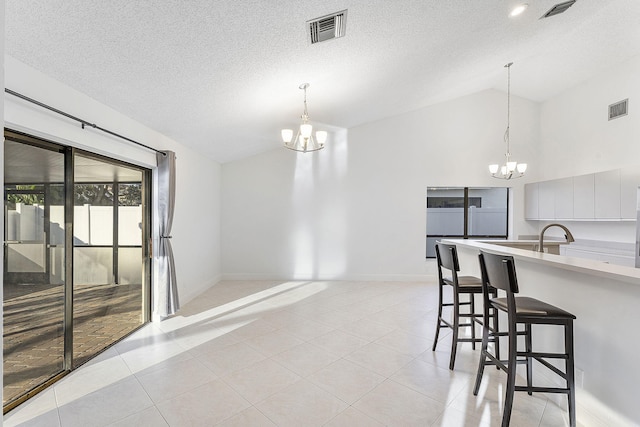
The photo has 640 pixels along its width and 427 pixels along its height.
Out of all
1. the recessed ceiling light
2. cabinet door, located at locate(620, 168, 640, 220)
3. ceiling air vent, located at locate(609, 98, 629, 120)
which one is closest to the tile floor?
cabinet door, located at locate(620, 168, 640, 220)

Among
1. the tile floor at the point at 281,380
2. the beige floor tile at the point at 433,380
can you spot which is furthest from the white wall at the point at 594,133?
the beige floor tile at the point at 433,380

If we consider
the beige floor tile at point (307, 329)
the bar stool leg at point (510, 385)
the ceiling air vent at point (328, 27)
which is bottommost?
the beige floor tile at point (307, 329)

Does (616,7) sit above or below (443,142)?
above

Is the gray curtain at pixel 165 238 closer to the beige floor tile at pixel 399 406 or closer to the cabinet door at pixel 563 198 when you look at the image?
the beige floor tile at pixel 399 406

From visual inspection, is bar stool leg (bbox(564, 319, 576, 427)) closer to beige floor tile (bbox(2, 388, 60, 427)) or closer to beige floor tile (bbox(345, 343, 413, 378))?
beige floor tile (bbox(345, 343, 413, 378))

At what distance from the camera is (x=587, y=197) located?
4980mm

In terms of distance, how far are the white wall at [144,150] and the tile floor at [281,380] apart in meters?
1.12

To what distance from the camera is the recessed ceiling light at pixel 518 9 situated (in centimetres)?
320

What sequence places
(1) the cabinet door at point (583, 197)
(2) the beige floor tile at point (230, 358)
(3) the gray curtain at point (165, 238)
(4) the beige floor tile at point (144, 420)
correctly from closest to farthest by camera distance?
(4) the beige floor tile at point (144, 420) → (2) the beige floor tile at point (230, 358) → (3) the gray curtain at point (165, 238) → (1) the cabinet door at point (583, 197)

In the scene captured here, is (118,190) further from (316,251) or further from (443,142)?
(443,142)

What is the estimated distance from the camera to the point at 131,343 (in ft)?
10.7

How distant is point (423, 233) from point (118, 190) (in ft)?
17.1

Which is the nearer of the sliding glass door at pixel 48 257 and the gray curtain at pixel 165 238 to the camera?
the sliding glass door at pixel 48 257

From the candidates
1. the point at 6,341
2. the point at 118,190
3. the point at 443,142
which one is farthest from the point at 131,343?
the point at 443,142
